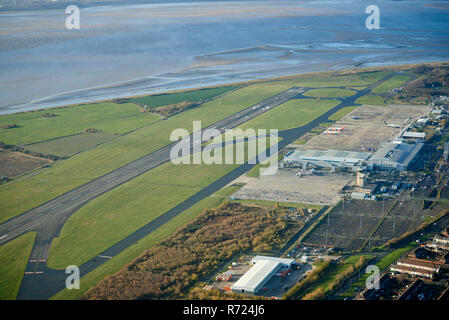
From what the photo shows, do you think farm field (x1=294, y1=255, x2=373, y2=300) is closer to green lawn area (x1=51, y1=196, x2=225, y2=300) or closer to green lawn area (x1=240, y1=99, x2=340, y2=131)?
green lawn area (x1=51, y1=196, x2=225, y2=300)

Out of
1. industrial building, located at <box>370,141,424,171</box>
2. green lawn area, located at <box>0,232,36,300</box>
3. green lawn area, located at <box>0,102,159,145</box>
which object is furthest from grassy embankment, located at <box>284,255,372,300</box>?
green lawn area, located at <box>0,102,159,145</box>

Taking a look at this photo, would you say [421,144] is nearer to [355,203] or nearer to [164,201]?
[355,203]

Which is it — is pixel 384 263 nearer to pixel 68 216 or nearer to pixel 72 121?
pixel 68 216

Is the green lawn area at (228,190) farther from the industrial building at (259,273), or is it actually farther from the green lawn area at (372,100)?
the green lawn area at (372,100)

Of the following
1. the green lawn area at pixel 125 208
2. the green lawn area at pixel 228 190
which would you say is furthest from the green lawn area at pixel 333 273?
the green lawn area at pixel 125 208

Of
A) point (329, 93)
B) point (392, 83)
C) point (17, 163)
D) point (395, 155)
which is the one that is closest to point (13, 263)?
point (17, 163)
